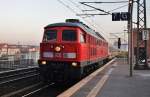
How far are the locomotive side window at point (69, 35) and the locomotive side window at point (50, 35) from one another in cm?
47

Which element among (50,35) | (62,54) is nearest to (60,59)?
(62,54)

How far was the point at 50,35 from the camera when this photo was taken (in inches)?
846

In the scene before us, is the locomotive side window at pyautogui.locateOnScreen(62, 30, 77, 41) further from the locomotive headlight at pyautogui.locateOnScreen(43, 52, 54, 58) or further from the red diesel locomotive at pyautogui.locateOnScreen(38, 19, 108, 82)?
the locomotive headlight at pyautogui.locateOnScreen(43, 52, 54, 58)

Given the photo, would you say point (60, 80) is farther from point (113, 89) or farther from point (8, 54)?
point (8, 54)

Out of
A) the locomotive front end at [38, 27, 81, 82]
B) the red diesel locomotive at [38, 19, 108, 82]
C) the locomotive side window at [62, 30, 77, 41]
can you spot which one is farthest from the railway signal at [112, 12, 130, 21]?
the locomotive front end at [38, 27, 81, 82]

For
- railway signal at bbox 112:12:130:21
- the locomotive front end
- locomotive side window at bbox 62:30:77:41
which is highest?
railway signal at bbox 112:12:130:21

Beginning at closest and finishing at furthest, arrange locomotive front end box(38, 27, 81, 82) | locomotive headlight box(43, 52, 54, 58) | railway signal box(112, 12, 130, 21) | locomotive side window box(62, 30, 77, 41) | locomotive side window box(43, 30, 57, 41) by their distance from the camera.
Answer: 1. locomotive front end box(38, 27, 81, 82)
2. locomotive headlight box(43, 52, 54, 58)
3. locomotive side window box(62, 30, 77, 41)
4. locomotive side window box(43, 30, 57, 41)
5. railway signal box(112, 12, 130, 21)

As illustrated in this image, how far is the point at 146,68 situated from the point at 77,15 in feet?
24.2

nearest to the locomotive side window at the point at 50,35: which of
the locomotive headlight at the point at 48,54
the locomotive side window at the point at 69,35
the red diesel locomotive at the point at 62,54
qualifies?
the red diesel locomotive at the point at 62,54

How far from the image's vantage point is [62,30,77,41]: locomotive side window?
21141 millimetres

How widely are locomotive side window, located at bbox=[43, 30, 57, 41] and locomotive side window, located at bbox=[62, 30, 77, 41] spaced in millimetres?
474

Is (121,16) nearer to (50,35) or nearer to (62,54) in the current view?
(50,35)

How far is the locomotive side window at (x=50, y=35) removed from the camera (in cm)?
2133

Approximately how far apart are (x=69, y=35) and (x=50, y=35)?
40.4 inches
